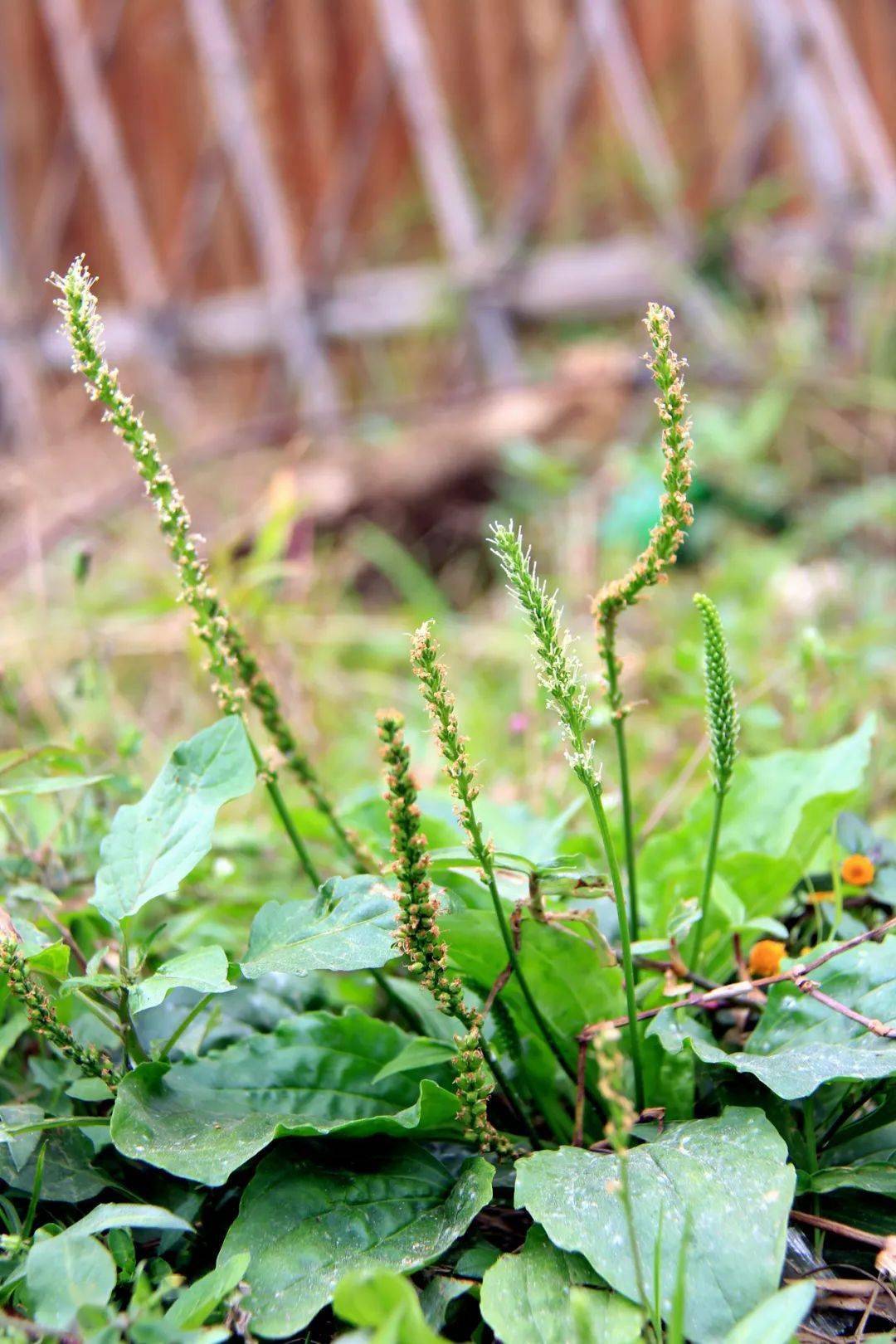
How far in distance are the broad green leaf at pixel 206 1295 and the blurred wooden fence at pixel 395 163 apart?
380cm

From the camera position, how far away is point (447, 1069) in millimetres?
1083

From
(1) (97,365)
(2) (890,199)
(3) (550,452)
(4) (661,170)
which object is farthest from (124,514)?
(1) (97,365)

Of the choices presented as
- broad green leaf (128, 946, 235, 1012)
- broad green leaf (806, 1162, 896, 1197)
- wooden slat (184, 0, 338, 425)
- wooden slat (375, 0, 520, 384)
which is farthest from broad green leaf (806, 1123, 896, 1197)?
wooden slat (184, 0, 338, 425)

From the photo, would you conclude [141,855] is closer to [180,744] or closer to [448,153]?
[180,744]

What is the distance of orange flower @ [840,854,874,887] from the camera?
1.23 m

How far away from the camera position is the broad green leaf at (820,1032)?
92cm

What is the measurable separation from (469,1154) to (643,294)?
3961 millimetres

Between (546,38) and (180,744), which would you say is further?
(546,38)

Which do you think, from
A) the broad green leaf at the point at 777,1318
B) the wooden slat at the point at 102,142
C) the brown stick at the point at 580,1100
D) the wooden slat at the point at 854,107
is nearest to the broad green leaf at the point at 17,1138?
the brown stick at the point at 580,1100

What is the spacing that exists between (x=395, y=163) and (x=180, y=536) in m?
5.69

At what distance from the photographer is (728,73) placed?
5.37 metres

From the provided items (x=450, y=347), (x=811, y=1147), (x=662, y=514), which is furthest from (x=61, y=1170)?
(x=450, y=347)

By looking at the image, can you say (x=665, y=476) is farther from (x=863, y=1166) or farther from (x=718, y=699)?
(x=863, y=1166)

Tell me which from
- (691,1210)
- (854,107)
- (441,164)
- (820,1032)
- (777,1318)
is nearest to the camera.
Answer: (777,1318)
